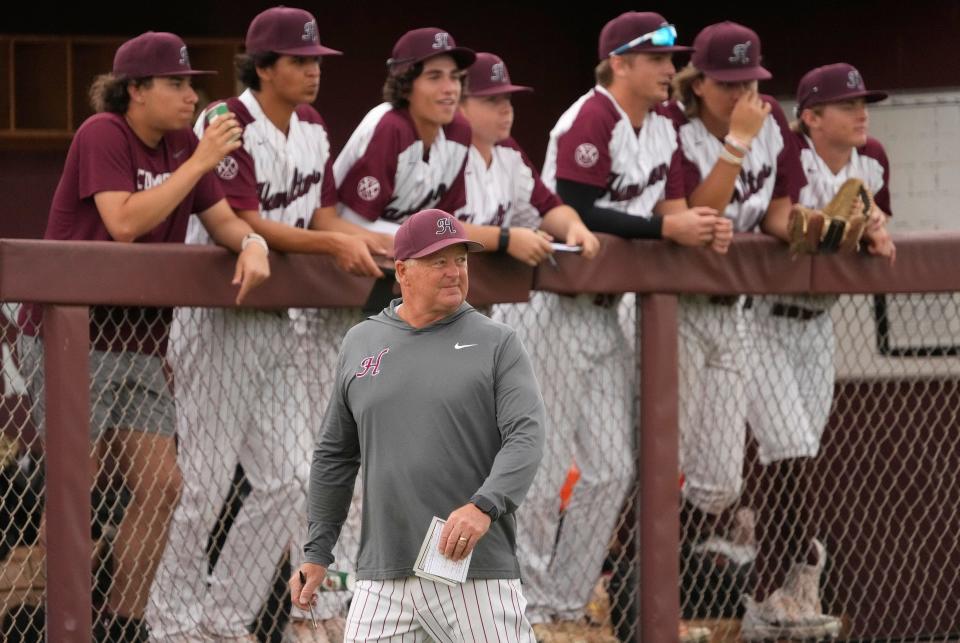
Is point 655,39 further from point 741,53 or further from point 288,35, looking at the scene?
point 288,35

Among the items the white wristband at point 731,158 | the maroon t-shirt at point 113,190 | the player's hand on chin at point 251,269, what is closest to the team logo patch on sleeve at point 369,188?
the maroon t-shirt at point 113,190

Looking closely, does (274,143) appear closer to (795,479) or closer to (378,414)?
(378,414)

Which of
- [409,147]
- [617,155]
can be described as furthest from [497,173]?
[409,147]

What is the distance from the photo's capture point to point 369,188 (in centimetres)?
503

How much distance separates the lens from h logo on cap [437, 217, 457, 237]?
365 cm

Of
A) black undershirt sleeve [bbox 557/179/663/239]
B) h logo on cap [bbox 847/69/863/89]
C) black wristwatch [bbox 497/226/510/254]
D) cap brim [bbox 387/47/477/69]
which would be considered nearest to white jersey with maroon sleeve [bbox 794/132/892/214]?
h logo on cap [bbox 847/69/863/89]

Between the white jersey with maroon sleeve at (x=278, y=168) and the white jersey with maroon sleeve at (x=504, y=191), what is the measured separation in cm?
67

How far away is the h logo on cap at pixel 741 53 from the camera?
5.52 meters

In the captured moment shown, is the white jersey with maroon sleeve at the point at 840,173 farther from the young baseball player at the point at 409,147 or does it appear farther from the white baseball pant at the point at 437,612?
the white baseball pant at the point at 437,612

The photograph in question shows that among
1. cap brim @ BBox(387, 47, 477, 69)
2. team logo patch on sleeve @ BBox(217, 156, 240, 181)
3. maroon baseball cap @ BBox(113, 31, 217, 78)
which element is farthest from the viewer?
cap brim @ BBox(387, 47, 477, 69)

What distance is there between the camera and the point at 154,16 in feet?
24.1

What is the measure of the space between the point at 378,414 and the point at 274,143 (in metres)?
1.60

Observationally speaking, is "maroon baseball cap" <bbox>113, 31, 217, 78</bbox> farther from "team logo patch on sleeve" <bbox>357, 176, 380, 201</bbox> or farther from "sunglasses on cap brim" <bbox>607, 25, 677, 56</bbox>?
"sunglasses on cap brim" <bbox>607, 25, 677, 56</bbox>

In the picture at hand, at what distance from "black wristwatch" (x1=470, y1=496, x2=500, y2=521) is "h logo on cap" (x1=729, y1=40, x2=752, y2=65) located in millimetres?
2652
